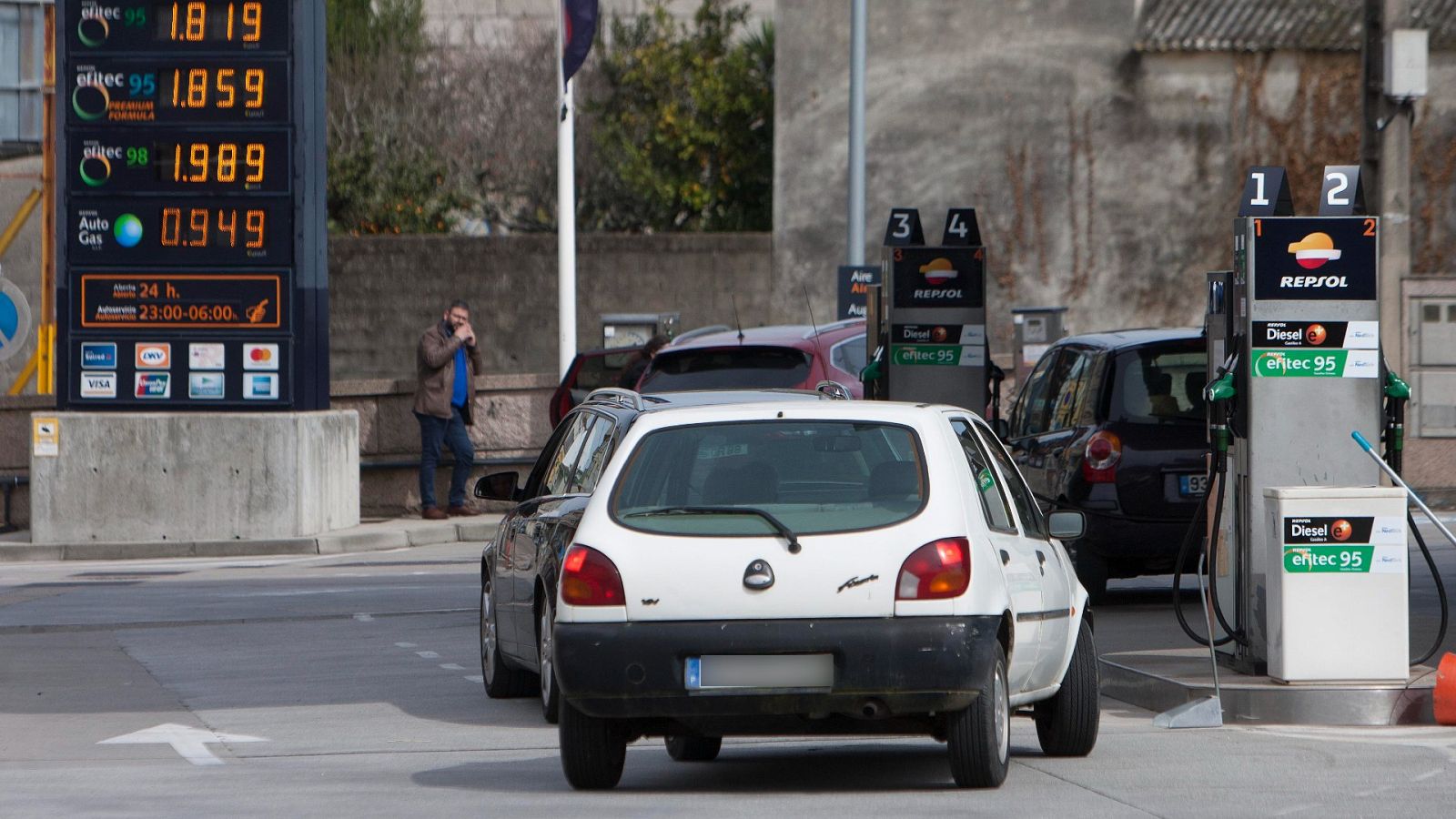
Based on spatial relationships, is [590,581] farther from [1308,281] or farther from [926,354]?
[926,354]

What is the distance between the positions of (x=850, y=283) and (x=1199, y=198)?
924cm

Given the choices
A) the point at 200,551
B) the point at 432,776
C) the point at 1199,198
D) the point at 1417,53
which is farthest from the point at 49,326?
the point at 432,776

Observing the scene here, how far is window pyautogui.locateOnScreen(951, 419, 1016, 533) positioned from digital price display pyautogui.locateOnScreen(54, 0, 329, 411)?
12568mm

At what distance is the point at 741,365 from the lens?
1655 cm

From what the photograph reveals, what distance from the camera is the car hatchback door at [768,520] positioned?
746 cm

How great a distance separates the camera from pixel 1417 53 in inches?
754

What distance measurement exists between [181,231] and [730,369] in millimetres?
6225

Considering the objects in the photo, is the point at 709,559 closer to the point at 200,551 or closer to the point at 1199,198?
the point at 200,551

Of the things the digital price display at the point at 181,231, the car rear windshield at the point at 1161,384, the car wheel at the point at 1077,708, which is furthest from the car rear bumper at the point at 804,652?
the digital price display at the point at 181,231

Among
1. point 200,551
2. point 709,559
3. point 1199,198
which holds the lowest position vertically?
point 200,551

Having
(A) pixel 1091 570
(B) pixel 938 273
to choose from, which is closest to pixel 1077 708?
(A) pixel 1091 570

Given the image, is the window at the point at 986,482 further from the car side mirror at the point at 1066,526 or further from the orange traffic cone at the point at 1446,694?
the orange traffic cone at the point at 1446,694

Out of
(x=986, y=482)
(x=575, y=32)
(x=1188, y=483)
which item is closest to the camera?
(x=986, y=482)

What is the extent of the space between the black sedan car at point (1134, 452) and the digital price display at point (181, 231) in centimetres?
885
